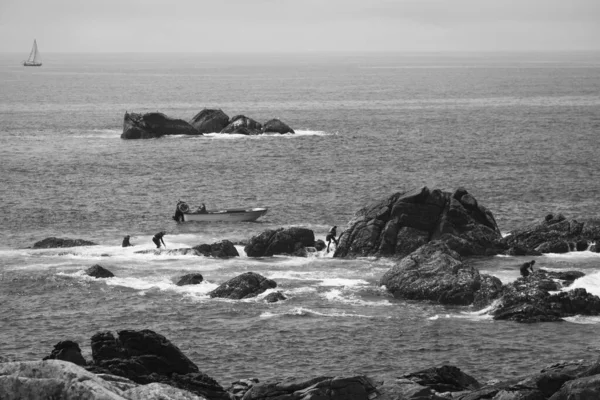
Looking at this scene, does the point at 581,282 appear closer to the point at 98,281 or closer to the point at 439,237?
the point at 439,237

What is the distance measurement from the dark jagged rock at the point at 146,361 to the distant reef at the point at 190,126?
347 ft

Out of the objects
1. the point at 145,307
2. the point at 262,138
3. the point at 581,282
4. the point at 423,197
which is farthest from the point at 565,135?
the point at 145,307

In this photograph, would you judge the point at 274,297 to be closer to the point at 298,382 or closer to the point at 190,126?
the point at 298,382

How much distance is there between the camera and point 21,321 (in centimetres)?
5428

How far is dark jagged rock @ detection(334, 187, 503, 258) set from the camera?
224 feet

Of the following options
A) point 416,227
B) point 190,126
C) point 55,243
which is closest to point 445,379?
point 416,227

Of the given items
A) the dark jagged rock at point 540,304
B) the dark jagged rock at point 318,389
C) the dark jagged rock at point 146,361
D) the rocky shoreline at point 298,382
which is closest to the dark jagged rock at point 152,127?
the dark jagged rock at point 540,304

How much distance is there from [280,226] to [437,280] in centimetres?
2558

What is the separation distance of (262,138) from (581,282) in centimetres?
8900

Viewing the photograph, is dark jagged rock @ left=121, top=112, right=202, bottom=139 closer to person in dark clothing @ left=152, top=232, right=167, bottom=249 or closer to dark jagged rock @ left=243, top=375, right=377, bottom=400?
person in dark clothing @ left=152, top=232, right=167, bottom=249

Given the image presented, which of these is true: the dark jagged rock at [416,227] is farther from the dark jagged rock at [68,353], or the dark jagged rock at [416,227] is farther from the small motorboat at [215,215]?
the dark jagged rock at [68,353]

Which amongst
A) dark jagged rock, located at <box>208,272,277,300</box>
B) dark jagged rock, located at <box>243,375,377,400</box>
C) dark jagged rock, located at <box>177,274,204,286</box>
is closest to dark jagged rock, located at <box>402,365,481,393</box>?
dark jagged rock, located at <box>243,375,377,400</box>

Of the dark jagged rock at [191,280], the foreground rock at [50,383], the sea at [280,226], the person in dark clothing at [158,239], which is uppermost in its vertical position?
the foreground rock at [50,383]

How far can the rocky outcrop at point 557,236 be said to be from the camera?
223 ft
